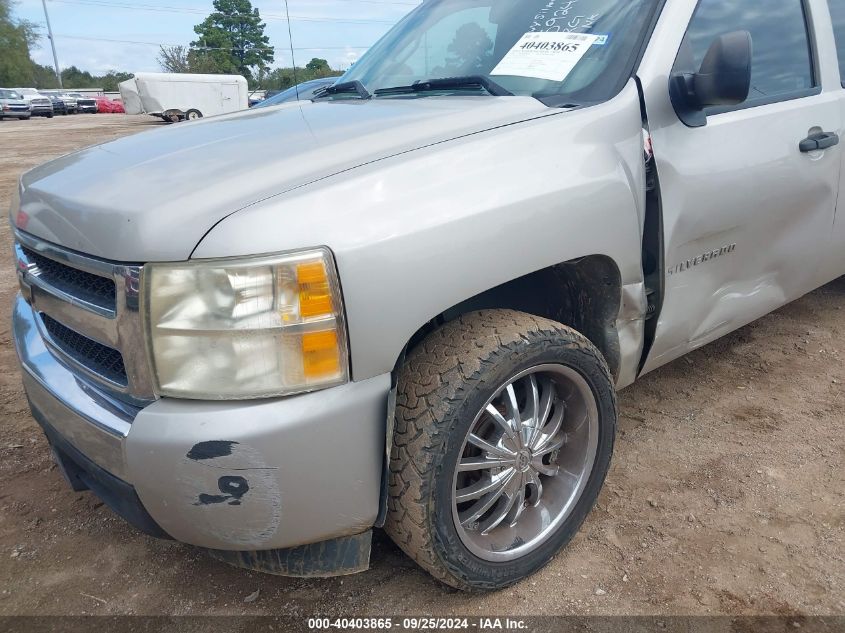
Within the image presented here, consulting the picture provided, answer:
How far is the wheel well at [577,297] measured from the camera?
2045 mm

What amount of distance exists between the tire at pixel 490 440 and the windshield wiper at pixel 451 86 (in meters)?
0.87

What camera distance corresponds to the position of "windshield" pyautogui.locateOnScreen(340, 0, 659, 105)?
84.1 inches

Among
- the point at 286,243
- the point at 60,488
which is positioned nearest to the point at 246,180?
the point at 286,243

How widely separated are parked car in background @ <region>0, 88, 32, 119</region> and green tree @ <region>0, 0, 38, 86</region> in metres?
38.1

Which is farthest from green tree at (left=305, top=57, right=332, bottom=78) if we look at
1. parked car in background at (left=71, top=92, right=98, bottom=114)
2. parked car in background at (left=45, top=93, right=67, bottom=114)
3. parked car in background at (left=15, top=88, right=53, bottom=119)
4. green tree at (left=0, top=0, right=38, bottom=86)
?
green tree at (left=0, top=0, right=38, bottom=86)

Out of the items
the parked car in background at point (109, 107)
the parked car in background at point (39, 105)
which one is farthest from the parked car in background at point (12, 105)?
the parked car in background at point (109, 107)

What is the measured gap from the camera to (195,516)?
1.53m

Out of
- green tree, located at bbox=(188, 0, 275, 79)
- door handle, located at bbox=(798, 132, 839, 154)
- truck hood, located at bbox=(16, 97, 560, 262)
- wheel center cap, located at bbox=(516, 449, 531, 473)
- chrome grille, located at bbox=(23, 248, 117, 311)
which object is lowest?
wheel center cap, located at bbox=(516, 449, 531, 473)

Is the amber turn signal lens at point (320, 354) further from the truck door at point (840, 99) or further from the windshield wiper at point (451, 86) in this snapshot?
the truck door at point (840, 99)

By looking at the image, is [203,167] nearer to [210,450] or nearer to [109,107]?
[210,450]

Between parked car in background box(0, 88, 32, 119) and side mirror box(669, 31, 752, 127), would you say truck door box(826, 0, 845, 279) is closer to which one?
side mirror box(669, 31, 752, 127)

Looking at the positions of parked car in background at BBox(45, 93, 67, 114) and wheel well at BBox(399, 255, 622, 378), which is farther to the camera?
parked car in background at BBox(45, 93, 67, 114)

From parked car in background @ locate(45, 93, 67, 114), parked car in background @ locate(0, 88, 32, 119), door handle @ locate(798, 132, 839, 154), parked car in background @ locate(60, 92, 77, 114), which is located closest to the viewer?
door handle @ locate(798, 132, 839, 154)

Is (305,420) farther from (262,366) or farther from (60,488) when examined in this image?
(60,488)
